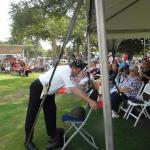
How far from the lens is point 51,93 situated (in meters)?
6.12

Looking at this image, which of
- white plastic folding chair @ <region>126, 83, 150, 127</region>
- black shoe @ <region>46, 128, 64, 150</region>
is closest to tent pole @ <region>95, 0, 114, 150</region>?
black shoe @ <region>46, 128, 64, 150</region>

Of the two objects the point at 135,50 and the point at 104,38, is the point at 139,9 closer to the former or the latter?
the point at 104,38

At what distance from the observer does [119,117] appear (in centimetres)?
886

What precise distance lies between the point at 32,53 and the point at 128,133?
10193 cm

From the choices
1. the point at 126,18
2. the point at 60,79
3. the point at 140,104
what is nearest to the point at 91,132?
the point at 140,104

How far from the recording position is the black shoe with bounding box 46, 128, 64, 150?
20.9 ft

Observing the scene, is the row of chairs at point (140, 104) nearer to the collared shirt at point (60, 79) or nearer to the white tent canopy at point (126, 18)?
the white tent canopy at point (126, 18)

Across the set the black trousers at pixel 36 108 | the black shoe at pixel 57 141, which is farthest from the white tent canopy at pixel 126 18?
the black shoe at pixel 57 141

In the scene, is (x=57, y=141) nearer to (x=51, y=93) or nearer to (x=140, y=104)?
(x=51, y=93)

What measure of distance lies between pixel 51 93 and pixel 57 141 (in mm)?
869

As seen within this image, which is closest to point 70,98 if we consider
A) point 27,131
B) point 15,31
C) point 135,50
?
point 27,131

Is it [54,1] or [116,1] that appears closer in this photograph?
[116,1]

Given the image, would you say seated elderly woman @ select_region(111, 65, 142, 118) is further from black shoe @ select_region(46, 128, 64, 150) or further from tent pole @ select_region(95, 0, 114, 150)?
tent pole @ select_region(95, 0, 114, 150)

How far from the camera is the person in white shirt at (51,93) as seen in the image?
570cm
